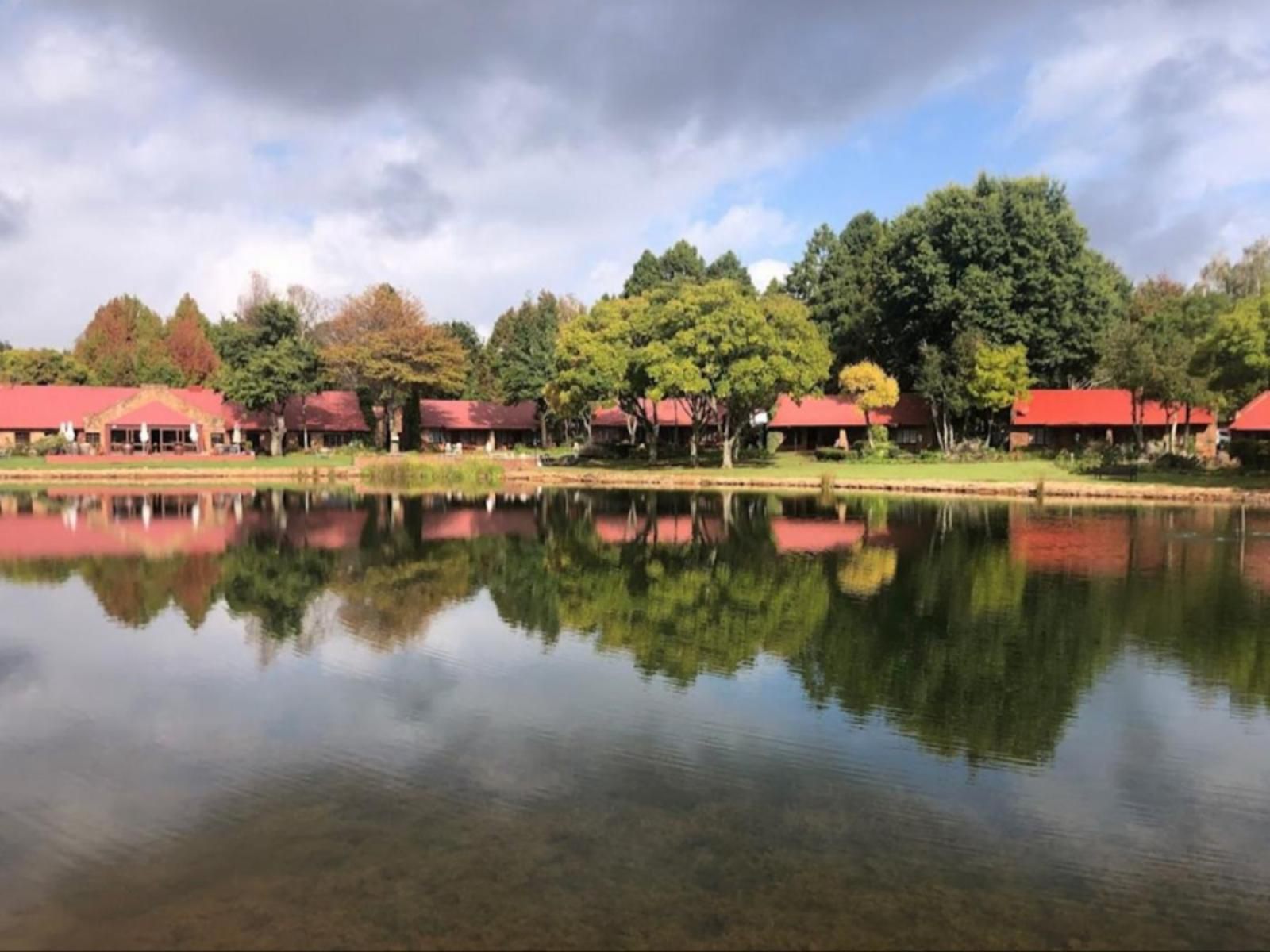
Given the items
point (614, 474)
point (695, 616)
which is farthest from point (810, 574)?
point (614, 474)

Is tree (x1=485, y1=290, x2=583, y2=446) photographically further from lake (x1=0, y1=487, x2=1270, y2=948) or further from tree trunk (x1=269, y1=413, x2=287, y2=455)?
lake (x1=0, y1=487, x2=1270, y2=948)

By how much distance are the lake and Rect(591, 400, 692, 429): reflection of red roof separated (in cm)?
4201

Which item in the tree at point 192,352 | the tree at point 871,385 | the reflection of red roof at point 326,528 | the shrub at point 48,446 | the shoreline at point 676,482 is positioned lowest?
the reflection of red roof at point 326,528

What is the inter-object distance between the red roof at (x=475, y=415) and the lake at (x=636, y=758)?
151ft

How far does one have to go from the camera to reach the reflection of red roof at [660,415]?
6100cm

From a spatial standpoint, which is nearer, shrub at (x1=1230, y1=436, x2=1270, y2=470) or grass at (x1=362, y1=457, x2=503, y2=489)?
shrub at (x1=1230, y1=436, x2=1270, y2=470)

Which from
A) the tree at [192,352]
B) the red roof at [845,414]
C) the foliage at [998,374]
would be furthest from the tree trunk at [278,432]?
the foliage at [998,374]

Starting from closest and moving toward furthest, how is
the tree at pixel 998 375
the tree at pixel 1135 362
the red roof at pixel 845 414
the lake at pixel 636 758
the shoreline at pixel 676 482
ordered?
1. the lake at pixel 636 758
2. the shoreline at pixel 676 482
3. the tree at pixel 1135 362
4. the tree at pixel 998 375
5. the red roof at pixel 845 414

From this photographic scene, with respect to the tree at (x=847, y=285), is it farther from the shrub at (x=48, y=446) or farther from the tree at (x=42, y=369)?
the tree at (x=42, y=369)

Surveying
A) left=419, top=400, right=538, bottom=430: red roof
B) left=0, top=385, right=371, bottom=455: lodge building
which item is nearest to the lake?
left=0, top=385, right=371, bottom=455: lodge building

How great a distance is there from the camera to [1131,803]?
7738 mm

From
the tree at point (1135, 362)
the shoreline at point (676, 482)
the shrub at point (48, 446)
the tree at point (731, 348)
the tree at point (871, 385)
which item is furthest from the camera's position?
the tree at point (871, 385)

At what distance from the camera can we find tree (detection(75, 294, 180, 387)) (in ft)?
223

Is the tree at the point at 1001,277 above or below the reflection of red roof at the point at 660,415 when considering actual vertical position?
above
